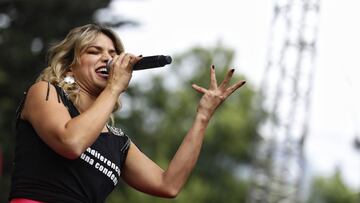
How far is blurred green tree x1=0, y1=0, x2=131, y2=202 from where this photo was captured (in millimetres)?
20500

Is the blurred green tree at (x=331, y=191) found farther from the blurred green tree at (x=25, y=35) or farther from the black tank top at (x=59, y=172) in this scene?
the black tank top at (x=59, y=172)

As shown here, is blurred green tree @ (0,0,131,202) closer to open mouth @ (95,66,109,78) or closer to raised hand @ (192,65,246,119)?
raised hand @ (192,65,246,119)

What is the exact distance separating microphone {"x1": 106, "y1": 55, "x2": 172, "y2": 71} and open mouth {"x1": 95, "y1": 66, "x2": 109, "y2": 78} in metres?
0.12

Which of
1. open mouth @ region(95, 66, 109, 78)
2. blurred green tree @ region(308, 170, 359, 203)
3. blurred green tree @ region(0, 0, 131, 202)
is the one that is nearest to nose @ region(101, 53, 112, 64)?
open mouth @ region(95, 66, 109, 78)

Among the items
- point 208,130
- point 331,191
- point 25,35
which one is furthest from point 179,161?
point 331,191

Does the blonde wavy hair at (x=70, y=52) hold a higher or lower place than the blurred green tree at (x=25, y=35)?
higher

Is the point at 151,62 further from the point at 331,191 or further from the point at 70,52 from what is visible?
the point at 331,191

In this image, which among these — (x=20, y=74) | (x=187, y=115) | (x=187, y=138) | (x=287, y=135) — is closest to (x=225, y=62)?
(x=187, y=115)

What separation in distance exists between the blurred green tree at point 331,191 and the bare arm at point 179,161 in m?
28.8

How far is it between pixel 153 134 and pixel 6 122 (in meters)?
9.97

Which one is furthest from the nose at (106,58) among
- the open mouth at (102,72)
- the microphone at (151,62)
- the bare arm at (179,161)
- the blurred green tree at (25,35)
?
the blurred green tree at (25,35)

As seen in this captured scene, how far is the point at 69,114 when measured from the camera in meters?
2.47

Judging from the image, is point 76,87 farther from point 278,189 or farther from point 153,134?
point 153,134

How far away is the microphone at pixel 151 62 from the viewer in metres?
2.48
